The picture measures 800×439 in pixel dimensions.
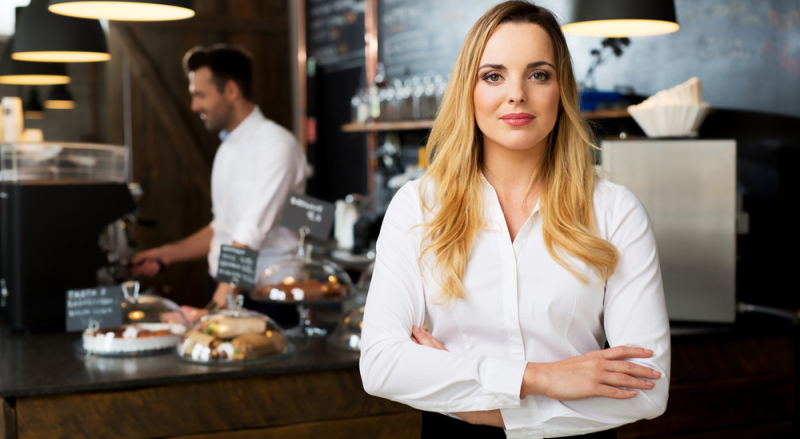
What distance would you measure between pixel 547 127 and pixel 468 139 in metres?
0.15

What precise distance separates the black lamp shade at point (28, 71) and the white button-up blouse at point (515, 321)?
392cm

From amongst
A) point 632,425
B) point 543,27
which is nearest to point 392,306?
point 543,27

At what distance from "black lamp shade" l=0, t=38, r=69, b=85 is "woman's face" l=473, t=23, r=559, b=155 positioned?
3.93m

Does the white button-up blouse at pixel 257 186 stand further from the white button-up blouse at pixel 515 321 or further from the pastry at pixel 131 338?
the white button-up blouse at pixel 515 321

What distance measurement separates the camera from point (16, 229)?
233 centimetres

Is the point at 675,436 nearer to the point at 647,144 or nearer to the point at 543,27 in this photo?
the point at 647,144

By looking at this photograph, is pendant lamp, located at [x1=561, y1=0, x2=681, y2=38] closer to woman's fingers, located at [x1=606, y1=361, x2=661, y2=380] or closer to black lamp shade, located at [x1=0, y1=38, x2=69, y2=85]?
woman's fingers, located at [x1=606, y1=361, x2=661, y2=380]

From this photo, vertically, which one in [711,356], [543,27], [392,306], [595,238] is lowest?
[711,356]

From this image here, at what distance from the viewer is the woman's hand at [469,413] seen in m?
1.27

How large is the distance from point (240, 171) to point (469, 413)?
6.30 feet

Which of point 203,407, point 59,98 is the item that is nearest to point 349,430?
point 203,407

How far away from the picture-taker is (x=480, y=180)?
55.6 inches

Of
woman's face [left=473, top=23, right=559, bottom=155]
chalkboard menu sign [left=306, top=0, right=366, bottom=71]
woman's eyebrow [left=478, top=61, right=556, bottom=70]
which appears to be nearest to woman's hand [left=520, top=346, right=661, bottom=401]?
woman's face [left=473, top=23, right=559, bottom=155]

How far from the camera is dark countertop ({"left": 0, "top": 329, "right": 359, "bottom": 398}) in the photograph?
1753mm
